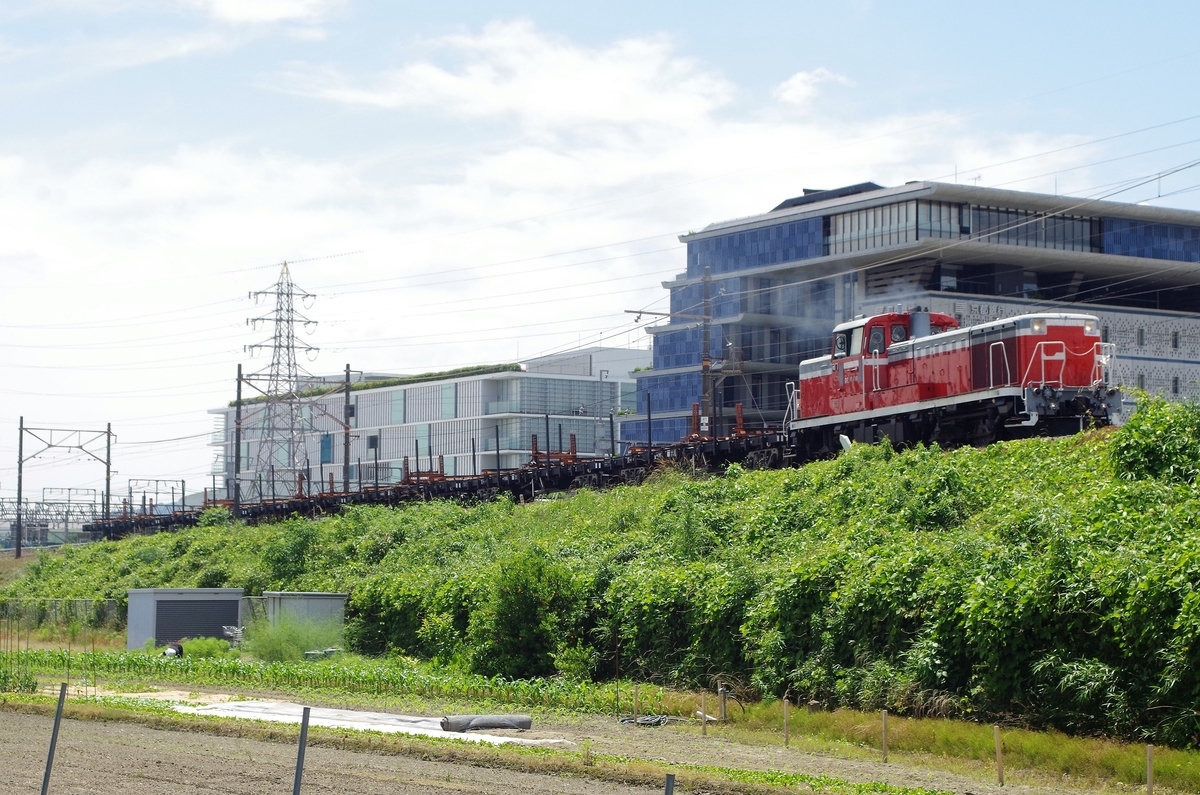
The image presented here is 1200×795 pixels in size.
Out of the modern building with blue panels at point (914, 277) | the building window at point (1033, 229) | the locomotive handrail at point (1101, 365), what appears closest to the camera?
the locomotive handrail at point (1101, 365)

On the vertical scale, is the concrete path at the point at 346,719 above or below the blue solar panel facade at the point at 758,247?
below

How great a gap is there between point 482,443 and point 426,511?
191 feet

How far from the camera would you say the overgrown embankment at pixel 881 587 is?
53.3 feet

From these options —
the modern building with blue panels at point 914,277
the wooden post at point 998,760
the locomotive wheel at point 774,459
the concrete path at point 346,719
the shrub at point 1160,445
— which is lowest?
the concrete path at point 346,719

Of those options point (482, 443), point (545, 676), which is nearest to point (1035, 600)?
point (545, 676)

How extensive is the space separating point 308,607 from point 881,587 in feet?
61.0

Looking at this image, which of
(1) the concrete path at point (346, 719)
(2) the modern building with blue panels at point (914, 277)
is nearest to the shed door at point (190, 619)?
(1) the concrete path at point (346, 719)

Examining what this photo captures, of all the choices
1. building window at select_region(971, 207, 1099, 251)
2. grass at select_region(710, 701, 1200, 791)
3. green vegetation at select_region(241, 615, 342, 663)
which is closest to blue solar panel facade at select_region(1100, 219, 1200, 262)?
building window at select_region(971, 207, 1099, 251)

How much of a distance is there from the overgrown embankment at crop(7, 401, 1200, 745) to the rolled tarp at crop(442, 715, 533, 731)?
13.8 ft

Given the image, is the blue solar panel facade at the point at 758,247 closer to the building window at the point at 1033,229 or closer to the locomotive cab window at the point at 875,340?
the building window at the point at 1033,229

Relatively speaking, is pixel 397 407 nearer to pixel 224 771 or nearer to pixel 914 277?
pixel 914 277

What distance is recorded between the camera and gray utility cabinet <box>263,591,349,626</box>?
33.3 m

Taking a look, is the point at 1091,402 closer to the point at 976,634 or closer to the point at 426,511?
the point at 976,634

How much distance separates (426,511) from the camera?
44.4 metres
